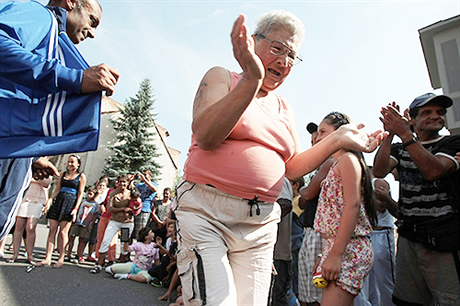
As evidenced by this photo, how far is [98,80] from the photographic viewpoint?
5.69ft

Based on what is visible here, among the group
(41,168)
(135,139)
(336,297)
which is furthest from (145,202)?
(135,139)

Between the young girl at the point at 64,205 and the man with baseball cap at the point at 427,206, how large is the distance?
6109 millimetres

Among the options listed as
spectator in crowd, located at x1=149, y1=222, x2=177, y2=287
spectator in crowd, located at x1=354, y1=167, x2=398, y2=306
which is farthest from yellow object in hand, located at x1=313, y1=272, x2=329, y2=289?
spectator in crowd, located at x1=149, y1=222, x2=177, y2=287

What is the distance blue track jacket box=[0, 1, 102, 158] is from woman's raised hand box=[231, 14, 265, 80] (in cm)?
85

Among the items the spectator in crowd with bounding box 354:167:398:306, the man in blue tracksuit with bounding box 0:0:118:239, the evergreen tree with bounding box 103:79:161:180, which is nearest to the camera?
the man in blue tracksuit with bounding box 0:0:118:239

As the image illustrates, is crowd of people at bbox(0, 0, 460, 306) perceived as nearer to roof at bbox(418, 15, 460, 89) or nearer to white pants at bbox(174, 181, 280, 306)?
white pants at bbox(174, 181, 280, 306)

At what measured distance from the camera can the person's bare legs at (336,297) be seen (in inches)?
86.9

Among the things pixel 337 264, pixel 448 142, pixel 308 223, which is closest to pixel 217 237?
pixel 337 264

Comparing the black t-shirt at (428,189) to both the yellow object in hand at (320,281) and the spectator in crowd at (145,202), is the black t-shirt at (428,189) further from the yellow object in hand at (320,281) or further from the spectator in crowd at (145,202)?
the spectator in crowd at (145,202)

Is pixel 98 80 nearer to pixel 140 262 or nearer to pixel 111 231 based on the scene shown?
pixel 140 262

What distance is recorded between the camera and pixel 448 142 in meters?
3.05

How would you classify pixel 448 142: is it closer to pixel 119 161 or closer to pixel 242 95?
pixel 242 95

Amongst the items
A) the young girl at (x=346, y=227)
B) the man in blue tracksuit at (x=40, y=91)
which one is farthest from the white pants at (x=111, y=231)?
the young girl at (x=346, y=227)

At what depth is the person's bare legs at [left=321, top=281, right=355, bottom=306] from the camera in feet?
7.24
